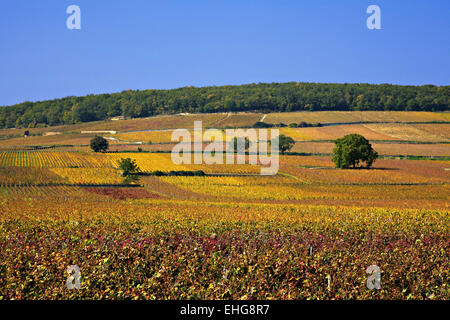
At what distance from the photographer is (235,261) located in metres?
12.7

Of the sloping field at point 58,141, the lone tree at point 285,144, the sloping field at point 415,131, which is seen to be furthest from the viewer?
the sloping field at point 415,131

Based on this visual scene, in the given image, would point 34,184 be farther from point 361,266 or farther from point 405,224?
point 361,266

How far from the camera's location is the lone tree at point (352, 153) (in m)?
84.2

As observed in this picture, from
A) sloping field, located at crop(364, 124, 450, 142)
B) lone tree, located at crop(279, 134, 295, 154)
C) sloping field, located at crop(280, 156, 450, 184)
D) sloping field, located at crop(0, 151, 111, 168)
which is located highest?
sloping field, located at crop(364, 124, 450, 142)

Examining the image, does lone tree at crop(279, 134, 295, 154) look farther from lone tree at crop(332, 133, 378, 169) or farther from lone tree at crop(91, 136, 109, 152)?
lone tree at crop(91, 136, 109, 152)

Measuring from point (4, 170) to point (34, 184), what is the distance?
15178mm

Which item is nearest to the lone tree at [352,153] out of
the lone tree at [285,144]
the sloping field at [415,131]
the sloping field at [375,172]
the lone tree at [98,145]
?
the sloping field at [375,172]

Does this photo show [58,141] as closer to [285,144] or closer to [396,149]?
[285,144]

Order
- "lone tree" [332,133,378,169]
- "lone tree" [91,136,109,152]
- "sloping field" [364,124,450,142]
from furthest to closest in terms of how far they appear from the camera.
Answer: "sloping field" [364,124,450,142] < "lone tree" [91,136,109,152] < "lone tree" [332,133,378,169]

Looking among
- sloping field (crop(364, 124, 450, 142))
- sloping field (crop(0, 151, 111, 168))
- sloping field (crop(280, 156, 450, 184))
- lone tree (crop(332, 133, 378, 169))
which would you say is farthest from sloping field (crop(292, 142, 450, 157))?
sloping field (crop(0, 151, 111, 168))

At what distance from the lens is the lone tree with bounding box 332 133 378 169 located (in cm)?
8419

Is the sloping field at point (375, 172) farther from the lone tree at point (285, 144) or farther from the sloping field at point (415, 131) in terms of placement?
the sloping field at point (415, 131)
